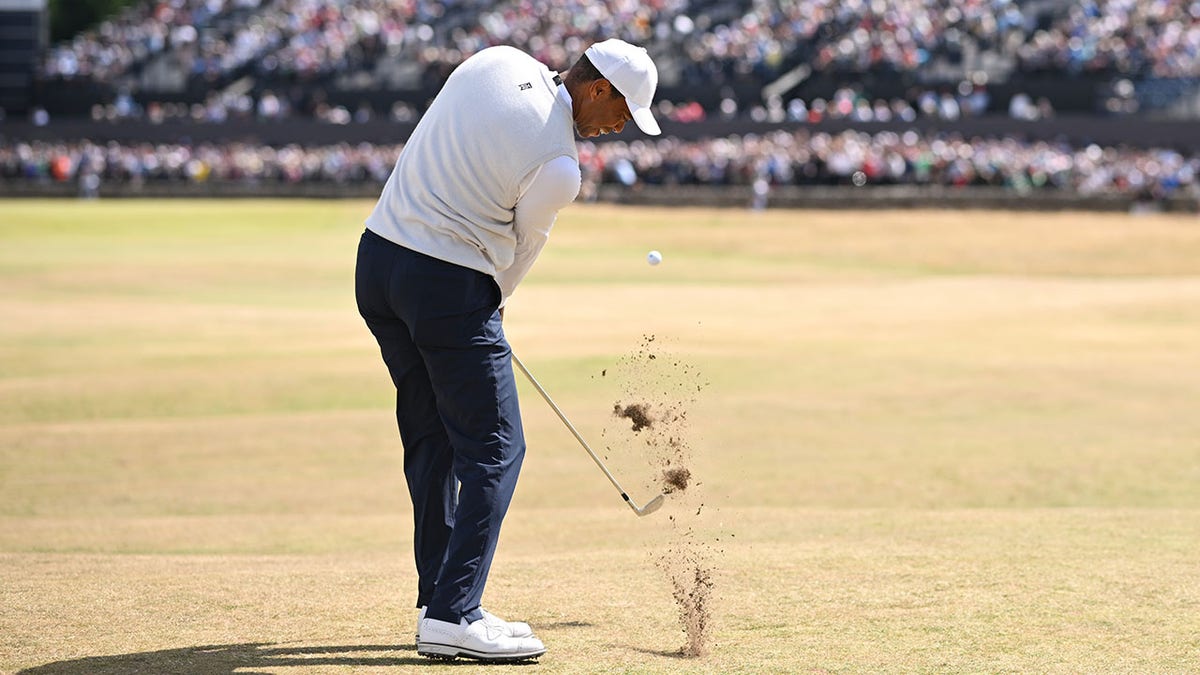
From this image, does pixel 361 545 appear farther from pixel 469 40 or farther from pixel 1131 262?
pixel 469 40

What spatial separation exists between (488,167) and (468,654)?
163cm

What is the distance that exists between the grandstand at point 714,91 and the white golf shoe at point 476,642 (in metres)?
35.9

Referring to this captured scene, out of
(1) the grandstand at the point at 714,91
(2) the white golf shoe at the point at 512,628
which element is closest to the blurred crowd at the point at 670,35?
(1) the grandstand at the point at 714,91

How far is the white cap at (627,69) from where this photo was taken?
555 centimetres

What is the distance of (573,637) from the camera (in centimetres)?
596

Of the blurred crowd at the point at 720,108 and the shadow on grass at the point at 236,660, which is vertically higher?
the shadow on grass at the point at 236,660

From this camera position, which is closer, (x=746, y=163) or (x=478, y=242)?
(x=478, y=242)

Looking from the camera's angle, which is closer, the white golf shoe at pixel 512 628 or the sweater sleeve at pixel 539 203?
the sweater sleeve at pixel 539 203

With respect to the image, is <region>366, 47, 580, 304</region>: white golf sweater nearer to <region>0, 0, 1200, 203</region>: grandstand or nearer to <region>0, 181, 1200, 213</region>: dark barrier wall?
<region>0, 181, 1200, 213</region>: dark barrier wall

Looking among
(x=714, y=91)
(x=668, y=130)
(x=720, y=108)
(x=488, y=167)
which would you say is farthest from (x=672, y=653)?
(x=714, y=91)

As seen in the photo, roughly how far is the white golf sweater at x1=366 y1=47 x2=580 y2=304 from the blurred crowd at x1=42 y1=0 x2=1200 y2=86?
133 feet

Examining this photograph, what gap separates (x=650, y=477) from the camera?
11141mm

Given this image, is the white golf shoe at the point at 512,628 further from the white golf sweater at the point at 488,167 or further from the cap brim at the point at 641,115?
the cap brim at the point at 641,115

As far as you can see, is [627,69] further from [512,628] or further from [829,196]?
[829,196]
